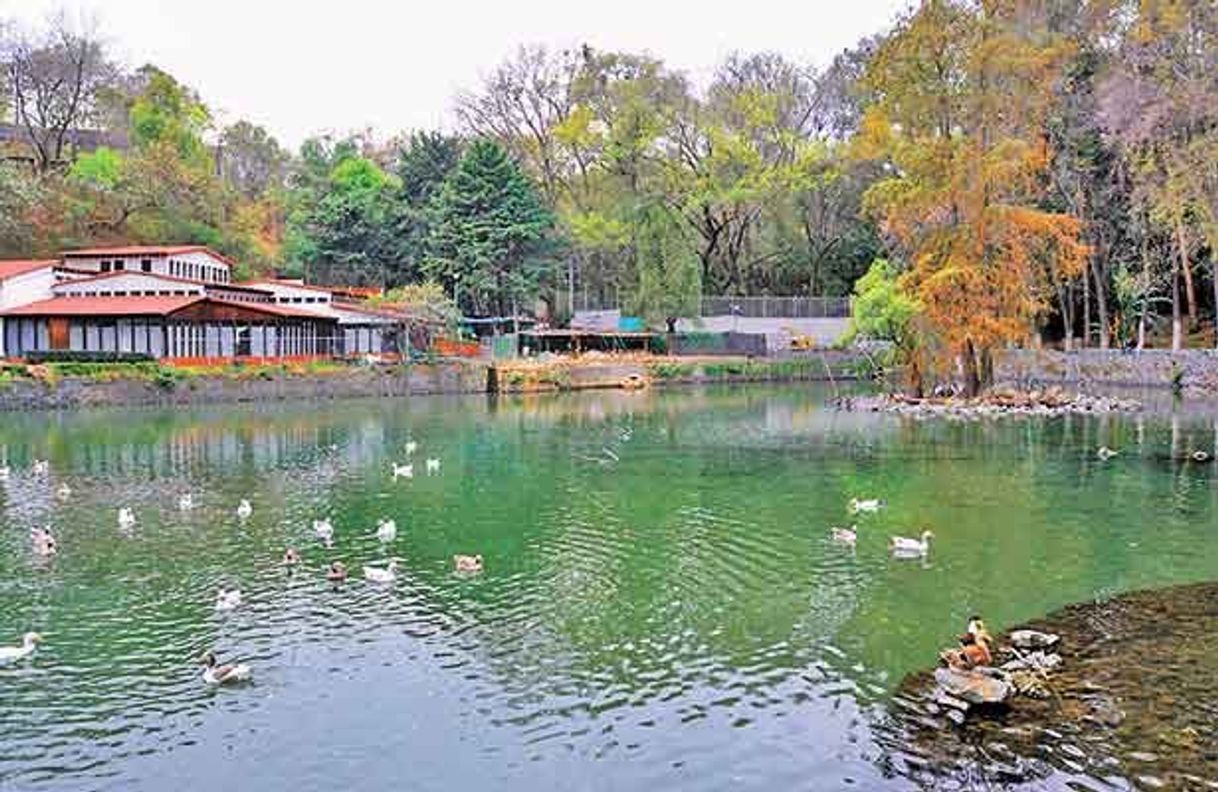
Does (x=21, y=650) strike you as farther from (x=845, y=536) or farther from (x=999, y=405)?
(x=999, y=405)

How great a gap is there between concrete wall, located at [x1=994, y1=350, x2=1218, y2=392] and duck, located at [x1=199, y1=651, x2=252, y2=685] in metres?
47.1

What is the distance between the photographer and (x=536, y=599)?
699 inches

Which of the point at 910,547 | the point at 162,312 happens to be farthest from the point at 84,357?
the point at 910,547

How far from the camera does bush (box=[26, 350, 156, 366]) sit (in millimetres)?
52938

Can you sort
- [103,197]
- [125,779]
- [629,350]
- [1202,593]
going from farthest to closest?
1. [629,350]
2. [103,197]
3. [1202,593]
4. [125,779]

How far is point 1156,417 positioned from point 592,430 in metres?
22.6

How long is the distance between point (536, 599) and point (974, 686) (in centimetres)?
721

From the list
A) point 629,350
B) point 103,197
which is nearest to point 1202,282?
point 629,350

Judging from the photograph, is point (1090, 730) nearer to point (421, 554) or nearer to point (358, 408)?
point (421, 554)

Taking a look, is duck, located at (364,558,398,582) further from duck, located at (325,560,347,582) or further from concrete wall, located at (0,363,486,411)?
concrete wall, located at (0,363,486,411)

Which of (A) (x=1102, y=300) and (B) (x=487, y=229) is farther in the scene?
(B) (x=487, y=229)

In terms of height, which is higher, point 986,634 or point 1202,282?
point 1202,282

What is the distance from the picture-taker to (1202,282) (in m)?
67.7

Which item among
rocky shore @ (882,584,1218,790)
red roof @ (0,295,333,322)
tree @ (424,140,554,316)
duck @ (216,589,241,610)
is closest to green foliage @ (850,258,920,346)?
tree @ (424,140,554,316)
